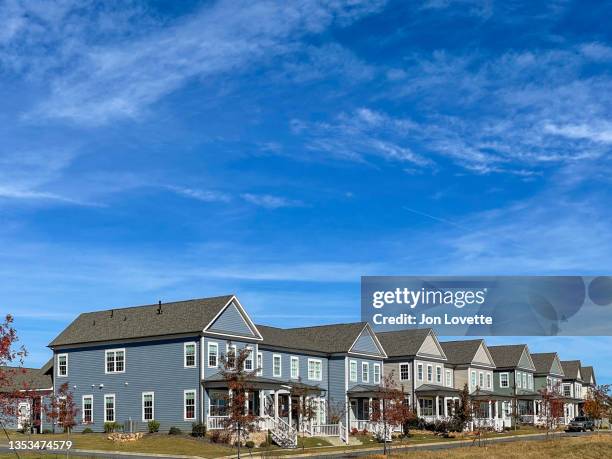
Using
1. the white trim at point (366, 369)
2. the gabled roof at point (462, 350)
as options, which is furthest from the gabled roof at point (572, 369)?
the white trim at point (366, 369)

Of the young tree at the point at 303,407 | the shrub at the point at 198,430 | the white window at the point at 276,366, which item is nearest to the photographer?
the shrub at the point at 198,430

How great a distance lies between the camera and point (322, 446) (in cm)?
5781

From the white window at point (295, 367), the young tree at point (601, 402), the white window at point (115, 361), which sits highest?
the white window at point (115, 361)

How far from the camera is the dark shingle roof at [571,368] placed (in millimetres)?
120625

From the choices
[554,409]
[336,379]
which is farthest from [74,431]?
[554,409]

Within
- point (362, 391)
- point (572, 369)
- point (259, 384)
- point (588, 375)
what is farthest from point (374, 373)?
point (588, 375)

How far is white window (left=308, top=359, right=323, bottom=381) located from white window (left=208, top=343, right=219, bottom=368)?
1324 cm

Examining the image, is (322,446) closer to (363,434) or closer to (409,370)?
(363,434)

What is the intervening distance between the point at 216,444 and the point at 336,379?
2109 cm

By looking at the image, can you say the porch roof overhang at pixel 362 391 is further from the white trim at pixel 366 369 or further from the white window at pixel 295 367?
the white window at pixel 295 367

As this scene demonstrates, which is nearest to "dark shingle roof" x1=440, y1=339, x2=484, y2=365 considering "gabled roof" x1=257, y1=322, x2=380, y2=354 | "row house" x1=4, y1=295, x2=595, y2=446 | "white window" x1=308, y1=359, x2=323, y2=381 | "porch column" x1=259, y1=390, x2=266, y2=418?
"row house" x1=4, y1=295, x2=595, y2=446

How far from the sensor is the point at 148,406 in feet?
193

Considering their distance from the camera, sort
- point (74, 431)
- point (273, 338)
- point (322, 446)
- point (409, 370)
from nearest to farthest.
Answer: point (322, 446) < point (74, 431) < point (273, 338) < point (409, 370)

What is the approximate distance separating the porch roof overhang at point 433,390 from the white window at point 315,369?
11.5 meters
